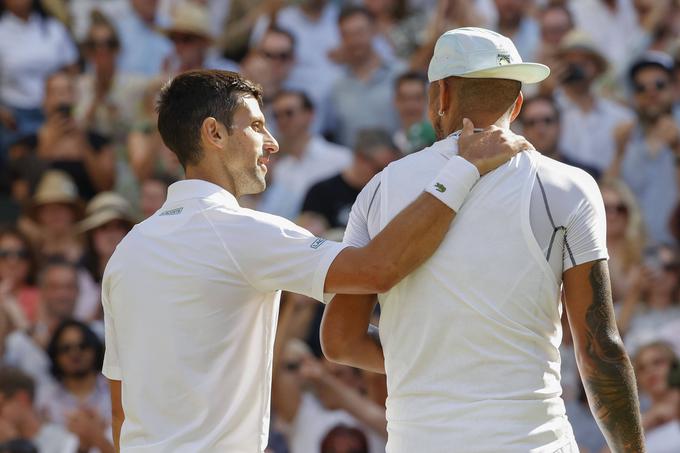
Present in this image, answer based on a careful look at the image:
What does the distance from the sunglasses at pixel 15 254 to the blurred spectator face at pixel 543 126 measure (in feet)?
11.1

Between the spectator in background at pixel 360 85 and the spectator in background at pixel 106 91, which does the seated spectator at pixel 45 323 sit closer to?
the spectator in background at pixel 106 91

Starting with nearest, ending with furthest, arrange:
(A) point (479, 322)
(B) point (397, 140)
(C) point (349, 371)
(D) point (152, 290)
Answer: (A) point (479, 322)
(D) point (152, 290)
(C) point (349, 371)
(B) point (397, 140)

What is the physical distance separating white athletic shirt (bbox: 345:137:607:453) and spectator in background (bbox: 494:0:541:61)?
611 cm

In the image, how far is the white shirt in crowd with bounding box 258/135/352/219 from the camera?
28.6 feet

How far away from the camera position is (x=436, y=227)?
3.29 m

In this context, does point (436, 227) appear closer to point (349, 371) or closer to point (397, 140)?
point (349, 371)

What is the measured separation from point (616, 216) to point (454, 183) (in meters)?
5.11

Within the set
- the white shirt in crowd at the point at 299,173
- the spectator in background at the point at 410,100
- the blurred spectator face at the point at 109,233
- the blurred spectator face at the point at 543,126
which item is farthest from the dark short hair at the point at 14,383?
the blurred spectator face at the point at 543,126

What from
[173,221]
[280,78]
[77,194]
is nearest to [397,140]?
[280,78]

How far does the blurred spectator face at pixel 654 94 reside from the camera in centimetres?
885

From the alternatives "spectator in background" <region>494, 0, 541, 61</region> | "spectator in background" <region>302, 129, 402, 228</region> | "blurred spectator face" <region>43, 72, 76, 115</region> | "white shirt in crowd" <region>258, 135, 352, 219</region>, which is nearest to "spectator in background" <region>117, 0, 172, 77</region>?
"blurred spectator face" <region>43, 72, 76, 115</region>

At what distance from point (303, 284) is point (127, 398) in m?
0.59

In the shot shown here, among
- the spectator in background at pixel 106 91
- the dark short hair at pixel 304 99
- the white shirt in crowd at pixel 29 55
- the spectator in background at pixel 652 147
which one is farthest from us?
the white shirt in crowd at pixel 29 55

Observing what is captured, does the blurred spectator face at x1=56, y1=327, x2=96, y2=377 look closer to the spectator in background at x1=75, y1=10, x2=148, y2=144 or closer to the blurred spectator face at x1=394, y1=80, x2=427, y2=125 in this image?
the spectator in background at x1=75, y1=10, x2=148, y2=144
